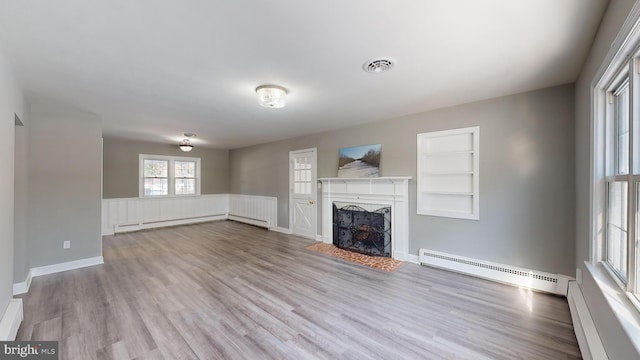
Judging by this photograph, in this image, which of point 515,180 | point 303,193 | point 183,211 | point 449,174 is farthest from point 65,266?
point 515,180

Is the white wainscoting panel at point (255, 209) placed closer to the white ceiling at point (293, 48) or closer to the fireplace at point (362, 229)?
the fireplace at point (362, 229)

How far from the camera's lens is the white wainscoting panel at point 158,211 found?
20.5ft

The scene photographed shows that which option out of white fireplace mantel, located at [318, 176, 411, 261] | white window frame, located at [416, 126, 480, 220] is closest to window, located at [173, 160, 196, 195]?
white fireplace mantel, located at [318, 176, 411, 261]

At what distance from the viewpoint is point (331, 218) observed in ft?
17.0

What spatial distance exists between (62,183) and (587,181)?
6448mm

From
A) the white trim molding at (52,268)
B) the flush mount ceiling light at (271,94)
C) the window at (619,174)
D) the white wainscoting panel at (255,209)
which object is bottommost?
the white trim molding at (52,268)

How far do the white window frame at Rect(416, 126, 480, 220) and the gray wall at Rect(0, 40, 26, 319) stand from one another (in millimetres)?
4644

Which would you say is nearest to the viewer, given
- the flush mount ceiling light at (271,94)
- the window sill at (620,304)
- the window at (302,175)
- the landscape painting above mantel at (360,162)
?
the window sill at (620,304)

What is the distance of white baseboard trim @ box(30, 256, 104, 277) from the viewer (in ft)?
11.5

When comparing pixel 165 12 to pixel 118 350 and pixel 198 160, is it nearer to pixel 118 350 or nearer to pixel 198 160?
pixel 118 350

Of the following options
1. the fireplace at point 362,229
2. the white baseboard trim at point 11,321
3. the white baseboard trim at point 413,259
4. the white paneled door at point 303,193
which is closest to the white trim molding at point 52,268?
the white baseboard trim at point 11,321

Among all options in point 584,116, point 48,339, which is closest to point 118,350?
point 48,339

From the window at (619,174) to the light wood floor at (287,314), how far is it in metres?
0.87

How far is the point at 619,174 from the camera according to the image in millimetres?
1704
